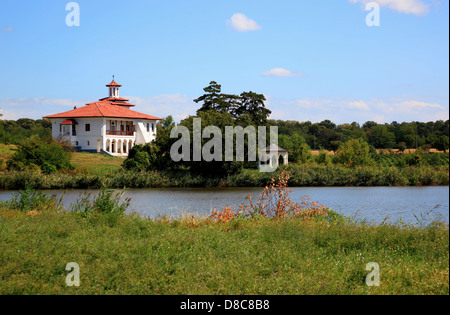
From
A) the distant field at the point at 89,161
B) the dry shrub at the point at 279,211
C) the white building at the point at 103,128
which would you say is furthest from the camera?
the white building at the point at 103,128

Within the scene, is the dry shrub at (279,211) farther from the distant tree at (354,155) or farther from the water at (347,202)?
the distant tree at (354,155)

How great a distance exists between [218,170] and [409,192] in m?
13.8

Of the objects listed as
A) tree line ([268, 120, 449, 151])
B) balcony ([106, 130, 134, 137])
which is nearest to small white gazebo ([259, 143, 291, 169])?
tree line ([268, 120, 449, 151])

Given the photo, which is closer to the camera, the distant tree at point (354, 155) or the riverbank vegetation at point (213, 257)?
the riverbank vegetation at point (213, 257)

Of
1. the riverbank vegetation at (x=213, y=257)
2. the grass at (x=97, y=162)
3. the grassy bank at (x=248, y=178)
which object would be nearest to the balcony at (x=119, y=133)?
the grass at (x=97, y=162)

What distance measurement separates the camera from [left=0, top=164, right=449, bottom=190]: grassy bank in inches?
1241

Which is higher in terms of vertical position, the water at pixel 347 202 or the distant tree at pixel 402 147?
the distant tree at pixel 402 147

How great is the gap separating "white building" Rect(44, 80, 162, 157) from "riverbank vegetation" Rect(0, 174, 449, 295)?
45428mm

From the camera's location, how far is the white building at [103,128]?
183 feet

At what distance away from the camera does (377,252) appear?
27.4 feet

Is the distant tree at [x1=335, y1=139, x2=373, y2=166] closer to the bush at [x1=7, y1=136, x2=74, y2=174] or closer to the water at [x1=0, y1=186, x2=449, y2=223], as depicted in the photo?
the water at [x1=0, y1=186, x2=449, y2=223]

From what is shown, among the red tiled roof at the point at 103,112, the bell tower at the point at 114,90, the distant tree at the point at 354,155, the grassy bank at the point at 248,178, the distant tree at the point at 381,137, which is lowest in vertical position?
the grassy bank at the point at 248,178

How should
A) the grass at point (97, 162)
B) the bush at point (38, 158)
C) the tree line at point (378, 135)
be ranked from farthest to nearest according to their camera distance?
the tree line at point (378, 135) < the grass at point (97, 162) < the bush at point (38, 158)
